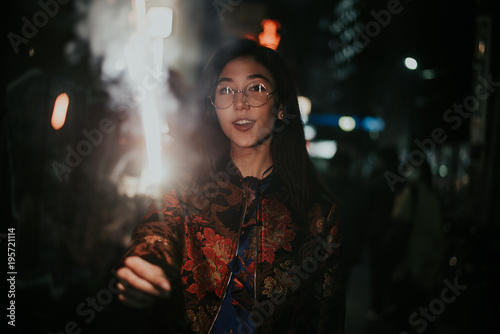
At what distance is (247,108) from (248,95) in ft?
0.23

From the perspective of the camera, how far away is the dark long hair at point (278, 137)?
196 centimetres

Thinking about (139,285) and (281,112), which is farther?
(281,112)

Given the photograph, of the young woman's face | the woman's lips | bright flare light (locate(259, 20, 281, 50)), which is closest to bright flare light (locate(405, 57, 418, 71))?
bright flare light (locate(259, 20, 281, 50))

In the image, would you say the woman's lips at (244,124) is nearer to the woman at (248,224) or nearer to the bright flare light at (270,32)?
the woman at (248,224)

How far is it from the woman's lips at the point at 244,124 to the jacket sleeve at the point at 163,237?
450 mm

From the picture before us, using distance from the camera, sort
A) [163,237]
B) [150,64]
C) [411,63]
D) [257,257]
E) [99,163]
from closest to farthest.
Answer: [163,237], [257,257], [411,63], [99,163], [150,64]

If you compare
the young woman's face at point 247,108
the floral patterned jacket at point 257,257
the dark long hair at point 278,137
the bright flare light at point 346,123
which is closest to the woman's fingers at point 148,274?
the floral patterned jacket at point 257,257

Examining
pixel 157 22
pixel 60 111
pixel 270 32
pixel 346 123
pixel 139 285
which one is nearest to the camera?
pixel 139 285

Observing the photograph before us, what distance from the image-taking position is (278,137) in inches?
80.4

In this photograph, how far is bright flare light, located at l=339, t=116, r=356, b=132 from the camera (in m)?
21.3

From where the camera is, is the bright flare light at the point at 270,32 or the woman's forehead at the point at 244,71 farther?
the bright flare light at the point at 270,32

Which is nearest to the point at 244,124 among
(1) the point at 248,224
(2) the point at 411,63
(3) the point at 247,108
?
(3) the point at 247,108

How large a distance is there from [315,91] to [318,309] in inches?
1181

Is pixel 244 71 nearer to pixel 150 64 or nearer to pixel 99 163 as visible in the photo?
pixel 99 163
